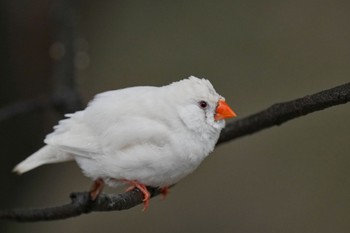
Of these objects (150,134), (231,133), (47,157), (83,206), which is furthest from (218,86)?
(83,206)

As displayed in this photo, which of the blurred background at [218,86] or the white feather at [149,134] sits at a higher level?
the blurred background at [218,86]

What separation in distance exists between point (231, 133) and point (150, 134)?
265 mm

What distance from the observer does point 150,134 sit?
120 cm

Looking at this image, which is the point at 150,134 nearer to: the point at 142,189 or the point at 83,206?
the point at 142,189

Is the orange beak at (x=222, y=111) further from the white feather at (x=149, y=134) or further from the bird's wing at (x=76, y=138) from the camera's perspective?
the bird's wing at (x=76, y=138)

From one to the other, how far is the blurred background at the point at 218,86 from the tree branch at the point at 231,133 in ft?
3.64

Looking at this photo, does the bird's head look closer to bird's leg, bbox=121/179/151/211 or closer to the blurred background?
bird's leg, bbox=121/179/151/211

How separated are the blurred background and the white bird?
1.17m

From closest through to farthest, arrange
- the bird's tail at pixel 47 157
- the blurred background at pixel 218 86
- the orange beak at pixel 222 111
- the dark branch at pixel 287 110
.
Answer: the dark branch at pixel 287 110, the orange beak at pixel 222 111, the bird's tail at pixel 47 157, the blurred background at pixel 218 86

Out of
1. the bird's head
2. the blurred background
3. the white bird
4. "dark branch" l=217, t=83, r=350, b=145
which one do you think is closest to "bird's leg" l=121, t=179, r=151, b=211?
the white bird

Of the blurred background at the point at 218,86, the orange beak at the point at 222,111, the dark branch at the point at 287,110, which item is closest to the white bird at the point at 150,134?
the orange beak at the point at 222,111

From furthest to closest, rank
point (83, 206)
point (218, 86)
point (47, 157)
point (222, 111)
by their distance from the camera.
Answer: point (218, 86)
point (47, 157)
point (222, 111)
point (83, 206)

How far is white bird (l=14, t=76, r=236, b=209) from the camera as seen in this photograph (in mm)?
1176

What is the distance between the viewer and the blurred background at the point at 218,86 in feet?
8.29
